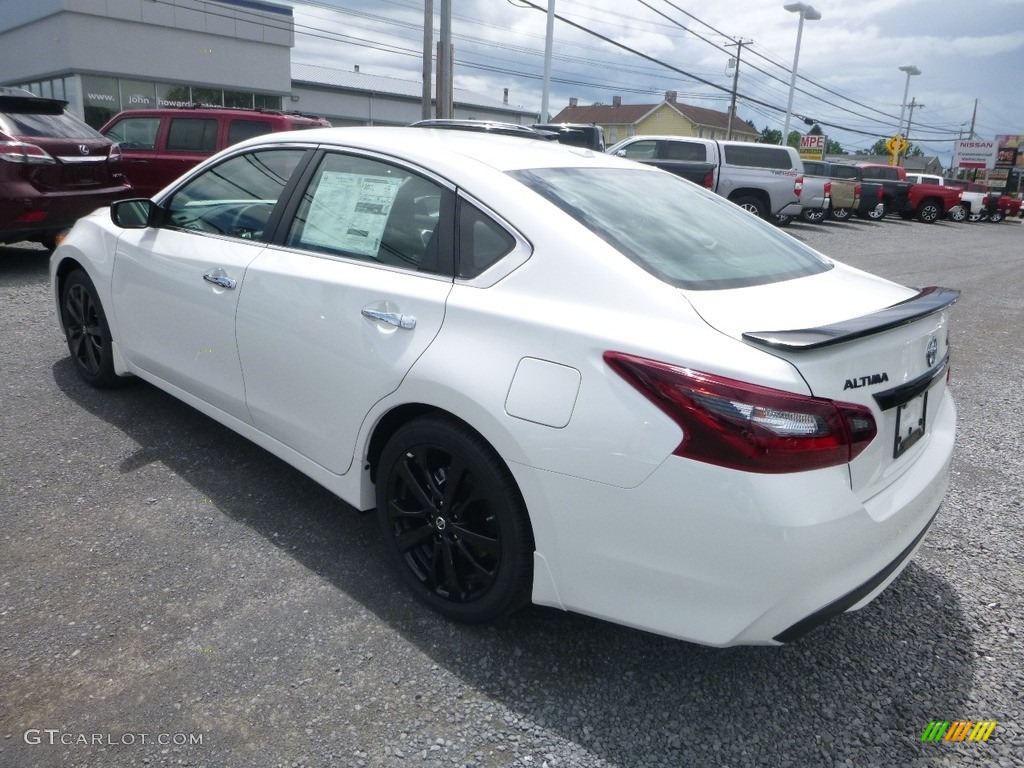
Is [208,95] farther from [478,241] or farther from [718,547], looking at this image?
[718,547]

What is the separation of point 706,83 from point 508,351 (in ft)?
107

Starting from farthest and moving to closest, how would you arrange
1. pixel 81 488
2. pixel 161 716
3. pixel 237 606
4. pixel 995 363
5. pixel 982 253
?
pixel 982 253 → pixel 995 363 → pixel 81 488 → pixel 237 606 → pixel 161 716

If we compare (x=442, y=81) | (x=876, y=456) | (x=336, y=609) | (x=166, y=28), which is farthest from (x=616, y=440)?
(x=166, y=28)

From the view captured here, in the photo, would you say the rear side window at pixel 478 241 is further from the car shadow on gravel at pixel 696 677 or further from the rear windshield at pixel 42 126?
the rear windshield at pixel 42 126

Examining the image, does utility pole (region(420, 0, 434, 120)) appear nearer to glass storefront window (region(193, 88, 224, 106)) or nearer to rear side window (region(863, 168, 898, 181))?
glass storefront window (region(193, 88, 224, 106))

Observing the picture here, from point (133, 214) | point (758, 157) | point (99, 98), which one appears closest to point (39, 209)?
point (133, 214)

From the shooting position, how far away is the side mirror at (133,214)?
385cm

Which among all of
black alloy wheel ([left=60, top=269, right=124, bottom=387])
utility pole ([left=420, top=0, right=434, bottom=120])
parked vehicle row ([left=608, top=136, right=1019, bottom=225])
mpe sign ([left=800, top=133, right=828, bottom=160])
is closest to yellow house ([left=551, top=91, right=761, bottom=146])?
mpe sign ([left=800, top=133, right=828, bottom=160])

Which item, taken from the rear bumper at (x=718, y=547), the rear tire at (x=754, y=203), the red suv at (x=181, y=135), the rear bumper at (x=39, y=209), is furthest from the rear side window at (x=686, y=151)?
the rear bumper at (x=718, y=547)

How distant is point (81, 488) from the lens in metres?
3.47

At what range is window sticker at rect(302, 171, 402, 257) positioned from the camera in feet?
9.55

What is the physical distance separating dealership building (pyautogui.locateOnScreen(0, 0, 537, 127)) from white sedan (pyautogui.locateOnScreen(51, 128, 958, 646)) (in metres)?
22.2

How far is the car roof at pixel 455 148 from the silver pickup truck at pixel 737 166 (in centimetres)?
1474

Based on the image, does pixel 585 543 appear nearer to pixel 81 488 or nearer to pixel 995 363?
pixel 81 488
